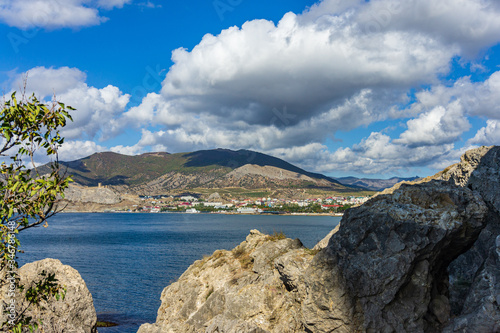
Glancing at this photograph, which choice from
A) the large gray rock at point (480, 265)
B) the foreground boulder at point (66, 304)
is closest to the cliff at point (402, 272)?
the large gray rock at point (480, 265)

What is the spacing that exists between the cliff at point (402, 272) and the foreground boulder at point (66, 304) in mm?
7267

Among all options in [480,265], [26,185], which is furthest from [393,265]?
[26,185]

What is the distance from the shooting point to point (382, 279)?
12086 mm

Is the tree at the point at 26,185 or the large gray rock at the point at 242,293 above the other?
the tree at the point at 26,185

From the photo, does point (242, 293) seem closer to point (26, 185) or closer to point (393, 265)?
point (393, 265)

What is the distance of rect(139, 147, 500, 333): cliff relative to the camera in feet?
39.5

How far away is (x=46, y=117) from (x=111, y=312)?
37940mm

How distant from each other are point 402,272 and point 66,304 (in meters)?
14.9

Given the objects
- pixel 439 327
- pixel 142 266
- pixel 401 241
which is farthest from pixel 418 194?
pixel 142 266

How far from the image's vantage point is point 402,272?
12.0m

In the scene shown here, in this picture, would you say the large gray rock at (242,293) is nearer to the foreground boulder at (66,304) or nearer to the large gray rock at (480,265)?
the foreground boulder at (66,304)

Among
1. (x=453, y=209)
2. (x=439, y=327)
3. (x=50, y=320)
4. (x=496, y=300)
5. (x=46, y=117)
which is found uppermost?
(x=46, y=117)

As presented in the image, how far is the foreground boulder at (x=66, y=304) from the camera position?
16.3m

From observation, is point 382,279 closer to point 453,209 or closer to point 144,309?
point 453,209
